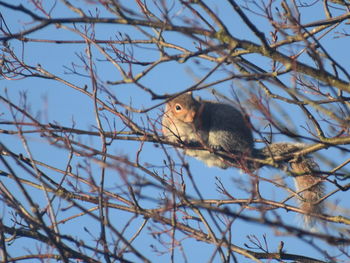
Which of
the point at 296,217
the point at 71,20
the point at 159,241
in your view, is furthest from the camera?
the point at 296,217

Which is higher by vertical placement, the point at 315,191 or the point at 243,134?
the point at 243,134

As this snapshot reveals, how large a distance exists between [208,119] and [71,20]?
390 centimetres

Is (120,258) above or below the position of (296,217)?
below

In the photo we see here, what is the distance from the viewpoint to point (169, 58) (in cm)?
287

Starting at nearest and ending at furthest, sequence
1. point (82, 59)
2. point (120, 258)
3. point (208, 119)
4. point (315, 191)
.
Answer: point (120, 258) < point (82, 59) < point (315, 191) < point (208, 119)

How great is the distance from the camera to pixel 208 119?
6.42 meters

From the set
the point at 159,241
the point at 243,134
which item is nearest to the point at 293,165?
the point at 243,134

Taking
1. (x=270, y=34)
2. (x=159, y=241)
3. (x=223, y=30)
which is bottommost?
(x=159, y=241)

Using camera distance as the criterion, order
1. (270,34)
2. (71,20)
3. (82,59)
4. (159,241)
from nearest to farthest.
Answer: (71,20)
(159,241)
(82,59)
(270,34)

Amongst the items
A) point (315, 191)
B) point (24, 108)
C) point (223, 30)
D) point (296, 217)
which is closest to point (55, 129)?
point (24, 108)

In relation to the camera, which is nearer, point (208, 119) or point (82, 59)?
point (82, 59)

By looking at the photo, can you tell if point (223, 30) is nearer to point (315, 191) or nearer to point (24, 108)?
point (24, 108)

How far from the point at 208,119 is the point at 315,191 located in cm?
162

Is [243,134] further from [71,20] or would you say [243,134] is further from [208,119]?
[71,20]
